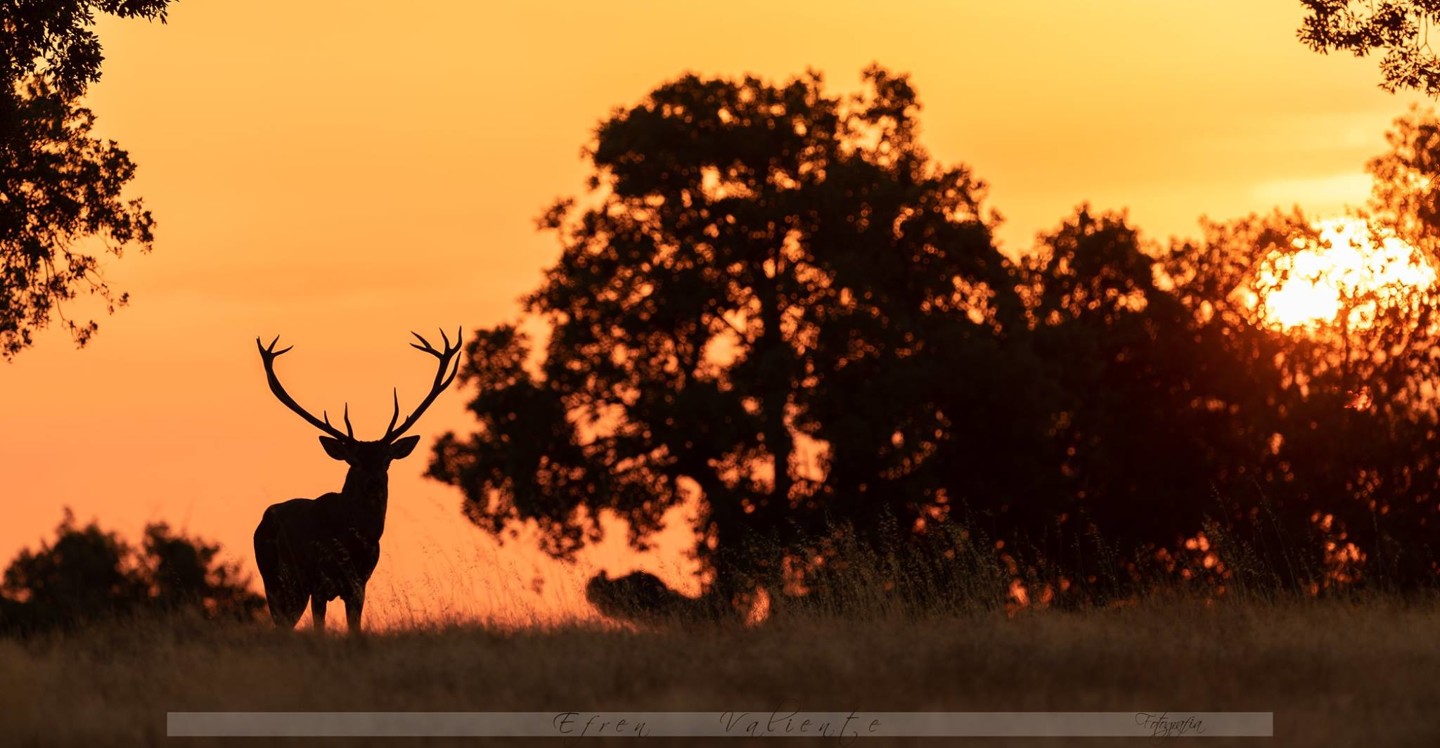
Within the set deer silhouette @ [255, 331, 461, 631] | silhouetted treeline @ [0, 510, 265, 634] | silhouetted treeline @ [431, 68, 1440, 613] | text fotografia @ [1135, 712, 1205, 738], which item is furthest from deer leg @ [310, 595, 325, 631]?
silhouetted treeline @ [0, 510, 265, 634]

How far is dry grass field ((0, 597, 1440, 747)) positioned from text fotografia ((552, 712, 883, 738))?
28cm

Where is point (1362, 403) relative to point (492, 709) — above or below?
above

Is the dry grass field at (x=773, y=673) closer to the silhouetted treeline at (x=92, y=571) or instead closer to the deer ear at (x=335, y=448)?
the deer ear at (x=335, y=448)

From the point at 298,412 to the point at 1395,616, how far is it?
10.7 metres

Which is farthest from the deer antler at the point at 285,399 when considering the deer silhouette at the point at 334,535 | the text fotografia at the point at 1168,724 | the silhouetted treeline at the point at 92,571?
the silhouetted treeline at the point at 92,571

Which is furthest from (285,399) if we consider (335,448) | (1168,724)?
(1168,724)

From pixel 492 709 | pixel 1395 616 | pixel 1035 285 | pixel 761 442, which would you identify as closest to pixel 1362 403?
pixel 1035 285

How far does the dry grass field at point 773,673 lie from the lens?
11125mm

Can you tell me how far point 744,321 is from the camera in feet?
112

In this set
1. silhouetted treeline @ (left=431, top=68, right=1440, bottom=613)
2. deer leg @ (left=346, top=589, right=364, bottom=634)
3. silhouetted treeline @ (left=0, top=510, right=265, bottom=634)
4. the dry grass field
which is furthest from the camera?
silhouetted treeline @ (left=0, top=510, right=265, bottom=634)

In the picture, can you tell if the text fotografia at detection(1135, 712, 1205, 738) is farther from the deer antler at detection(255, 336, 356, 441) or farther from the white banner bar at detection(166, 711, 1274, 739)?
the deer antler at detection(255, 336, 356, 441)

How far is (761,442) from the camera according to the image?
32.2m

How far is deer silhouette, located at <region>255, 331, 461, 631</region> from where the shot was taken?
16078mm

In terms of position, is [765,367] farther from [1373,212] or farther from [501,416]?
[1373,212]
